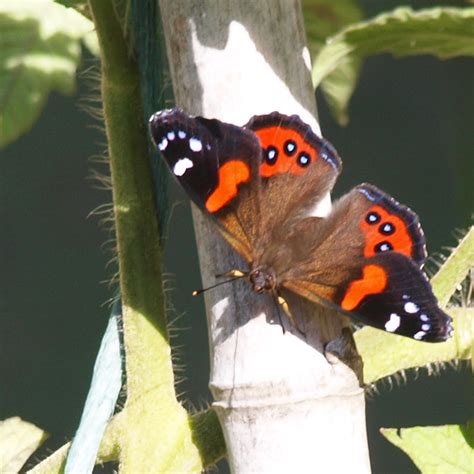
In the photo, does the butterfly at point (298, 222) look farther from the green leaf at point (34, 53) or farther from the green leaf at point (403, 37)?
the green leaf at point (34, 53)

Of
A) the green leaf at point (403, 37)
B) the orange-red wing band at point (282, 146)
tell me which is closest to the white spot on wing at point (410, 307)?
the orange-red wing band at point (282, 146)

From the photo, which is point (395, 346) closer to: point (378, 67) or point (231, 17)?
point (231, 17)

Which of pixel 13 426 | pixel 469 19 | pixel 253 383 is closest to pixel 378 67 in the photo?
pixel 469 19

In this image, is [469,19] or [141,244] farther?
[469,19]

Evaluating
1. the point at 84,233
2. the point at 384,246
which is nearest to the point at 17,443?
the point at 384,246

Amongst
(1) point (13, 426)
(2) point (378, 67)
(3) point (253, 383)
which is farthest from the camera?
(2) point (378, 67)

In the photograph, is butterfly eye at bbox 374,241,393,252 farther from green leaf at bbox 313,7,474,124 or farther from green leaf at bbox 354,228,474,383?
green leaf at bbox 313,7,474,124
